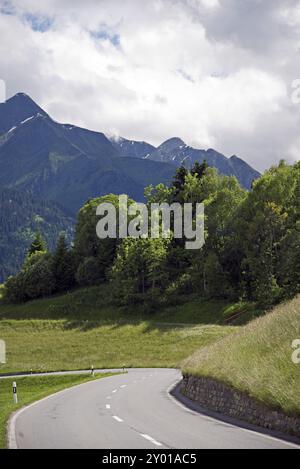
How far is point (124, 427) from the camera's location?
15430mm

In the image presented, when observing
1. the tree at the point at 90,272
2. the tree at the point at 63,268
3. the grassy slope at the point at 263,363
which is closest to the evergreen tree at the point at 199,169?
the tree at the point at 90,272

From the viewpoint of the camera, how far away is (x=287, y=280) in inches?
2554

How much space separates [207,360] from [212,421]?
753 centimetres

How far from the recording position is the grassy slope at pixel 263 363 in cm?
1517

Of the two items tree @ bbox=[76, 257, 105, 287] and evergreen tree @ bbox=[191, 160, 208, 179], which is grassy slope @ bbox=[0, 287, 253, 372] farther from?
evergreen tree @ bbox=[191, 160, 208, 179]

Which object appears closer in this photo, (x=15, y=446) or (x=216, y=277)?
(x=15, y=446)

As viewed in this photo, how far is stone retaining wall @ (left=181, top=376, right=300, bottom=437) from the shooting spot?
14516 millimetres

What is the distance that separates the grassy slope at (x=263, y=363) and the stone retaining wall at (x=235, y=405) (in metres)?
0.26

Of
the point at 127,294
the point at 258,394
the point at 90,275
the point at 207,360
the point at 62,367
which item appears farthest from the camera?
Result: the point at 90,275

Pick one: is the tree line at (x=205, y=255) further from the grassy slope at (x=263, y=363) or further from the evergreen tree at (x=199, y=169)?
the grassy slope at (x=263, y=363)

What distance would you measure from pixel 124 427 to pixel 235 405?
14.2ft

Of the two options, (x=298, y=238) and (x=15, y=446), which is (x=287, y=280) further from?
(x=15, y=446)

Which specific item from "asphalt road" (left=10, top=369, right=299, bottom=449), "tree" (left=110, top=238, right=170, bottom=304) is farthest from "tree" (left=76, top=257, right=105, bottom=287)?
"asphalt road" (left=10, top=369, right=299, bottom=449)
